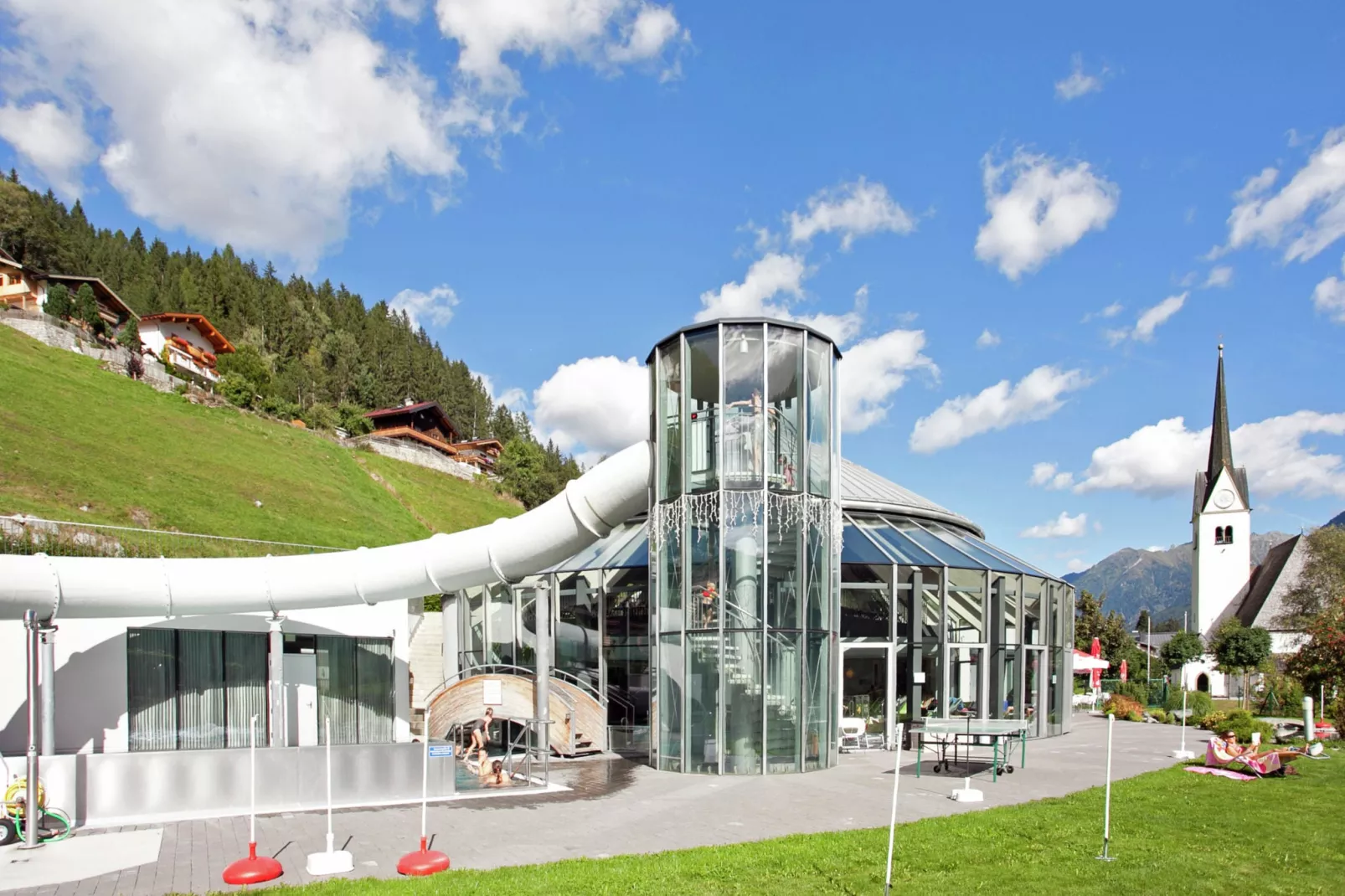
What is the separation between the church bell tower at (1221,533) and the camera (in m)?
85.4

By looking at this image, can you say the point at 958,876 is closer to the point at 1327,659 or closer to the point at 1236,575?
the point at 1327,659

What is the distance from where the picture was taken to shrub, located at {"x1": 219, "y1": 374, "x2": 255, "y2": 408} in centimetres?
6481

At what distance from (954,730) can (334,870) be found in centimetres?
1031

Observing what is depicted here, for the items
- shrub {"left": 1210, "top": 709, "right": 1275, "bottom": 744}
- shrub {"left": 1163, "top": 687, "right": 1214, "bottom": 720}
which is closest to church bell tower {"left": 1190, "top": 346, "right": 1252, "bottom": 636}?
shrub {"left": 1163, "top": 687, "right": 1214, "bottom": 720}

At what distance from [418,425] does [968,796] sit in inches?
3376

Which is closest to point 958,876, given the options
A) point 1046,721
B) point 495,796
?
point 495,796

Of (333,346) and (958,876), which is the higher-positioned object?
(333,346)

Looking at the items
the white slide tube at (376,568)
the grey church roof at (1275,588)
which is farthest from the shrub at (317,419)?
the grey church roof at (1275,588)

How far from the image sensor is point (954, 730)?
15695 millimetres

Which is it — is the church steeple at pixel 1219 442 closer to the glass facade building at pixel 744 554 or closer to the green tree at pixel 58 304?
the glass facade building at pixel 744 554

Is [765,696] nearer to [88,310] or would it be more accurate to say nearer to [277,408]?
[277,408]

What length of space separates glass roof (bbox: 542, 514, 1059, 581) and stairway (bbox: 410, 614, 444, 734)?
27.4ft

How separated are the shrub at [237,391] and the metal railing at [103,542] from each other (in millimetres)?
29737

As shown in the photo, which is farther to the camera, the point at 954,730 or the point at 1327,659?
the point at 1327,659
